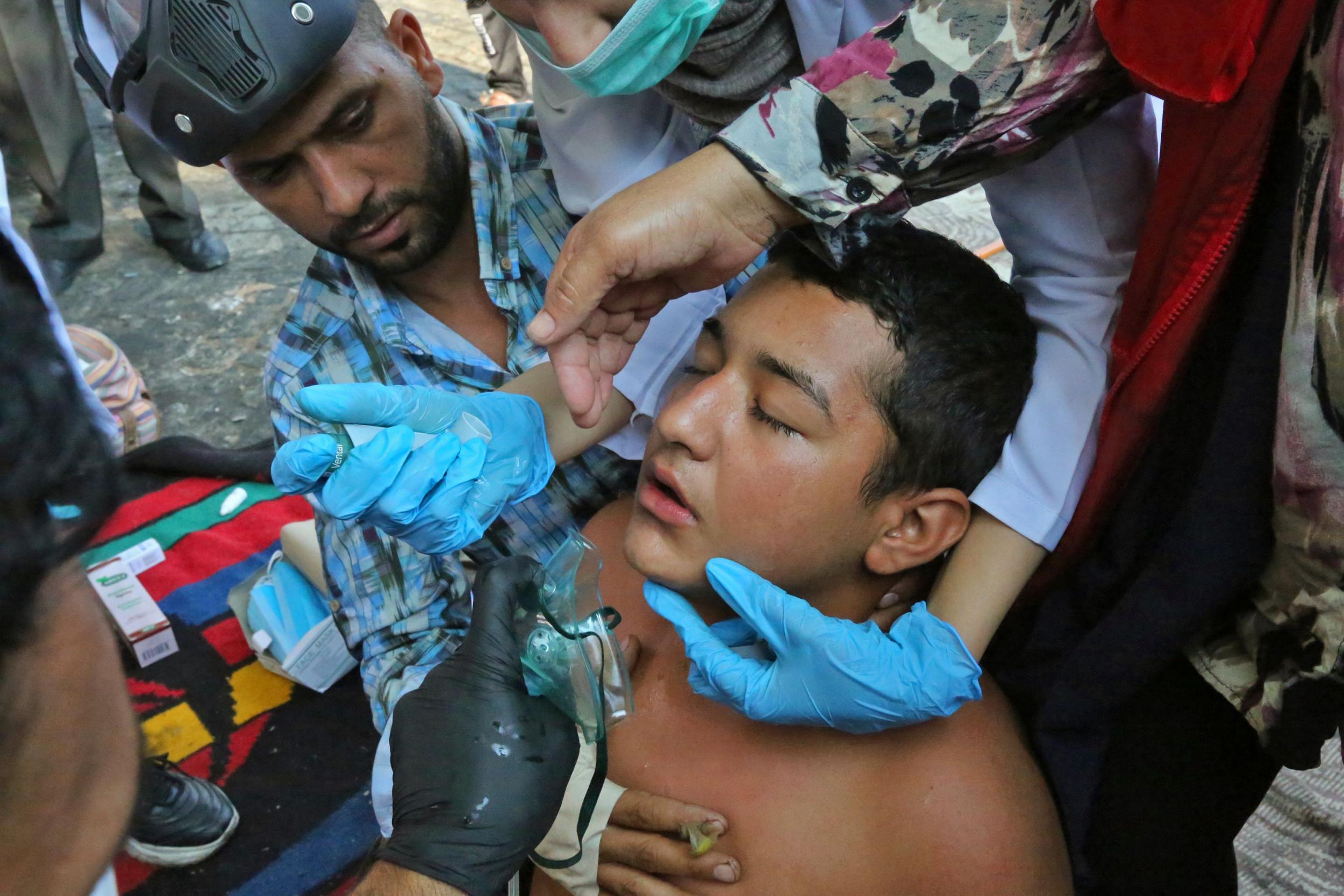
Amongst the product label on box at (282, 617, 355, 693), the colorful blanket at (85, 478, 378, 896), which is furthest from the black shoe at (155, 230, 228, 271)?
the product label on box at (282, 617, 355, 693)

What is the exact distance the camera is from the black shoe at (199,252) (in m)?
4.77

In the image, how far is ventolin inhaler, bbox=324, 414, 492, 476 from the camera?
1.51 m

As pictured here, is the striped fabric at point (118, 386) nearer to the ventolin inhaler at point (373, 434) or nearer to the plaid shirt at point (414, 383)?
the plaid shirt at point (414, 383)

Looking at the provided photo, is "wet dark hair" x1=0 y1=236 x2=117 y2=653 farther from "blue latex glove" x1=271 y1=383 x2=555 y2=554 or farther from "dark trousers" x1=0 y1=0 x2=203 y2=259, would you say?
"dark trousers" x1=0 y1=0 x2=203 y2=259

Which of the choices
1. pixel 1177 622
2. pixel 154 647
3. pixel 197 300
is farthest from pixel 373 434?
pixel 197 300

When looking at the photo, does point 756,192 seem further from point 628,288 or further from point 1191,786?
point 1191,786

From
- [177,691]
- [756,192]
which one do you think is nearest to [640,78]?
[756,192]

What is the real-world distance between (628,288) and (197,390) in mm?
3153

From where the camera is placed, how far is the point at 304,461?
1.46m

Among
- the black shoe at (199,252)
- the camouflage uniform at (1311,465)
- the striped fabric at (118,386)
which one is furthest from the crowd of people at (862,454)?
the black shoe at (199,252)

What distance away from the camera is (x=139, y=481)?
11.3 feet

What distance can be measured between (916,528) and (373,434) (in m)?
0.88

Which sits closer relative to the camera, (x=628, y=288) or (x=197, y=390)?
(x=628, y=288)

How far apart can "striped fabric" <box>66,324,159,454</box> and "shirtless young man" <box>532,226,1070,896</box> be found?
2.50m
